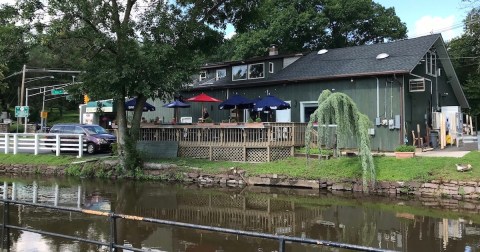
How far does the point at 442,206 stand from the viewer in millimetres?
12648

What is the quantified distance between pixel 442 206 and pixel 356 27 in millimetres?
34438

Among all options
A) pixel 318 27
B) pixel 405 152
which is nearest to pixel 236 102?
pixel 405 152

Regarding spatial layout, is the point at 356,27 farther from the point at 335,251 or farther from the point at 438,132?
the point at 335,251

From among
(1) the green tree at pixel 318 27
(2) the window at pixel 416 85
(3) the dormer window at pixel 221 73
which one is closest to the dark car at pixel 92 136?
(3) the dormer window at pixel 221 73

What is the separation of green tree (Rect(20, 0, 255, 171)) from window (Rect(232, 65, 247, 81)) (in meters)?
8.18

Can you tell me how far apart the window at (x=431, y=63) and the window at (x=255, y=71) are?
9272mm

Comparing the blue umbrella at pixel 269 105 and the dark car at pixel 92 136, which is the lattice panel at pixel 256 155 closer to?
the blue umbrella at pixel 269 105

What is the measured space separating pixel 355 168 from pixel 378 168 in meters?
0.79

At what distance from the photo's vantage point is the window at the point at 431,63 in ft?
76.7

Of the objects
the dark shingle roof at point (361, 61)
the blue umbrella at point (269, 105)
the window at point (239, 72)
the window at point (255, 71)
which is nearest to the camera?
the dark shingle roof at point (361, 61)

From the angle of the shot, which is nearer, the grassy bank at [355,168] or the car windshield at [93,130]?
the grassy bank at [355,168]

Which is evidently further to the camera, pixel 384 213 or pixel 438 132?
pixel 438 132

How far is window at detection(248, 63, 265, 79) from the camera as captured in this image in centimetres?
2716

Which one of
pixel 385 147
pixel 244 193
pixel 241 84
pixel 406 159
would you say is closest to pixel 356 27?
pixel 241 84
